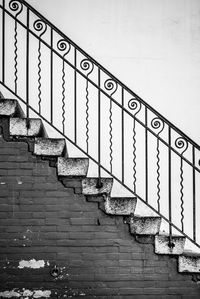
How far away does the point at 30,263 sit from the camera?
7.94 meters

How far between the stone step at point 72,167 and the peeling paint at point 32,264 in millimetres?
1089

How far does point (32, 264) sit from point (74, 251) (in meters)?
0.53

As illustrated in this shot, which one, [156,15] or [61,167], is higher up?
[156,15]

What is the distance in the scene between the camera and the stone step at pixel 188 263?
25.9 ft

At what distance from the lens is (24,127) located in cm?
802

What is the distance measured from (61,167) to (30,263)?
3.98ft

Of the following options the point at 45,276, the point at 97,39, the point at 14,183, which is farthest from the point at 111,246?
the point at 97,39

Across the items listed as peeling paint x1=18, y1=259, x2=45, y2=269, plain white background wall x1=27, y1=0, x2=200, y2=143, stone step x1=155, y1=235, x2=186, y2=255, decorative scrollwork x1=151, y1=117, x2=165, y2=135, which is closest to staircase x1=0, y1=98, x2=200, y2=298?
stone step x1=155, y1=235, x2=186, y2=255

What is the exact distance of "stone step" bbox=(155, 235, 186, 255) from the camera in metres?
7.89

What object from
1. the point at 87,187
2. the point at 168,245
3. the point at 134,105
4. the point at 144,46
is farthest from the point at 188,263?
the point at 144,46

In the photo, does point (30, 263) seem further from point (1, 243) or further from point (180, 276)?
point (180, 276)

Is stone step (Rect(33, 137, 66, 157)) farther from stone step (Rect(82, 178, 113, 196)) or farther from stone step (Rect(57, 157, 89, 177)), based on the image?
stone step (Rect(82, 178, 113, 196))

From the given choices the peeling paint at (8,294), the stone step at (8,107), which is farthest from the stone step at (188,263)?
the stone step at (8,107)

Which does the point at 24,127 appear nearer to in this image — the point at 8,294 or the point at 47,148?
the point at 47,148
